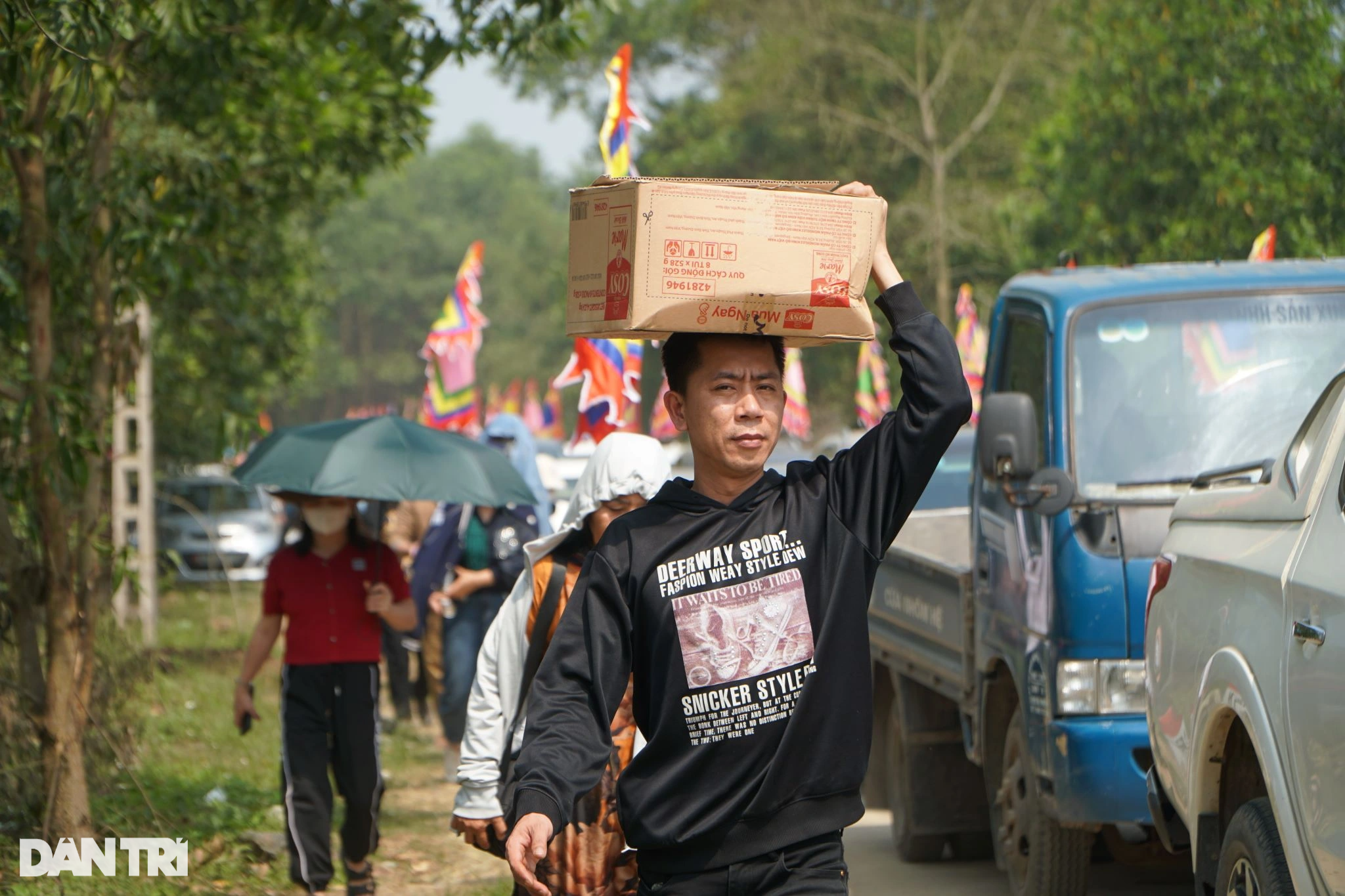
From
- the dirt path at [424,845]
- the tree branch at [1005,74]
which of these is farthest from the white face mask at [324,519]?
the tree branch at [1005,74]

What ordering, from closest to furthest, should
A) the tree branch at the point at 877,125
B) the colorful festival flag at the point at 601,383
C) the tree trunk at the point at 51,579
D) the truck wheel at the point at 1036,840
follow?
1. the truck wheel at the point at 1036,840
2. the tree trunk at the point at 51,579
3. the colorful festival flag at the point at 601,383
4. the tree branch at the point at 877,125

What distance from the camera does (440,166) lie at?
151125mm

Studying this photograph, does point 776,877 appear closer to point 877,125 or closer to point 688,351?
point 688,351

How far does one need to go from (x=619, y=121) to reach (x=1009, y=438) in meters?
3.96

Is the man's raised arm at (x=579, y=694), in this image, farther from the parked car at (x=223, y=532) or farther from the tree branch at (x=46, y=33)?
the parked car at (x=223, y=532)

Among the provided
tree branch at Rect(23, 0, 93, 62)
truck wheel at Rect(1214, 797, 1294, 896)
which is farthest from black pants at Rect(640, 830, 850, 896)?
tree branch at Rect(23, 0, 93, 62)

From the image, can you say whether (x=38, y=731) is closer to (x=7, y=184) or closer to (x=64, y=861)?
(x=64, y=861)

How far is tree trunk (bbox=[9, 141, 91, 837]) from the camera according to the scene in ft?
22.5

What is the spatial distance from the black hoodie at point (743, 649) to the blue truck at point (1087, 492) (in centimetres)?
267

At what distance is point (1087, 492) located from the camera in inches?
240

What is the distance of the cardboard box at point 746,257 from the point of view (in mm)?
3191

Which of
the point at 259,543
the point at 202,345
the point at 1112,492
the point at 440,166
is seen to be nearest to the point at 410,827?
the point at 1112,492

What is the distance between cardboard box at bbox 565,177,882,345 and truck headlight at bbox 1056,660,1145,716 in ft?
9.20

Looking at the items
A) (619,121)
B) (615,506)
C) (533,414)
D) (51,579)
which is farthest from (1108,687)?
(533,414)
